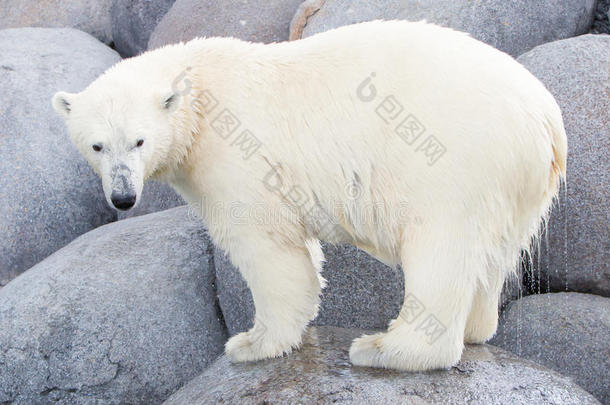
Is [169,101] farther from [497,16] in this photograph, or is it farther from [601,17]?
[601,17]

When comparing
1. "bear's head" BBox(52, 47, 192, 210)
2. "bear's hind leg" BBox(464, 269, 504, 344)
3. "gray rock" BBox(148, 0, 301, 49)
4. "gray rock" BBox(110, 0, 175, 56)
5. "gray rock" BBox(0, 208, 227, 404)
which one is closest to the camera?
"bear's head" BBox(52, 47, 192, 210)

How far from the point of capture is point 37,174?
5.97 meters

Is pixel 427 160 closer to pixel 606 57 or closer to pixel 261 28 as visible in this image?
pixel 606 57

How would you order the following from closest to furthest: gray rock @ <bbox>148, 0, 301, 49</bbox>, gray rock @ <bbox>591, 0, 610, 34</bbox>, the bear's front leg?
the bear's front leg < gray rock @ <bbox>591, 0, 610, 34</bbox> < gray rock @ <bbox>148, 0, 301, 49</bbox>

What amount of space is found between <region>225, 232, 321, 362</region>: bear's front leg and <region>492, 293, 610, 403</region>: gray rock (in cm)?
162

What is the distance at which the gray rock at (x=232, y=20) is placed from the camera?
20.5ft

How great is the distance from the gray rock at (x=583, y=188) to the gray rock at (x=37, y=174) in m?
3.76

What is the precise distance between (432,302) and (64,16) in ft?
21.6

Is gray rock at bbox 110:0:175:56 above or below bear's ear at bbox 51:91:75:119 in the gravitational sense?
below

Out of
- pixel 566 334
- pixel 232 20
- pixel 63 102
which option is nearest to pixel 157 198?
pixel 232 20

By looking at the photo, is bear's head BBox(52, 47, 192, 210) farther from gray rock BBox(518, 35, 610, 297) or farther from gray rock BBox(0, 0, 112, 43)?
gray rock BBox(0, 0, 112, 43)

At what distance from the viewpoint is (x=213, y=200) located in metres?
3.18

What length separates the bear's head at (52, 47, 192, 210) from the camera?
2.97 m

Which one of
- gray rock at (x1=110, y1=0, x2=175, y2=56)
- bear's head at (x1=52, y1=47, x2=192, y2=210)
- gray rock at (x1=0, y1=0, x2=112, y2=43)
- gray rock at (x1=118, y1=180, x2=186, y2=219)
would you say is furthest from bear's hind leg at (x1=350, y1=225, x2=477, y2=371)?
gray rock at (x1=0, y1=0, x2=112, y2=43)
